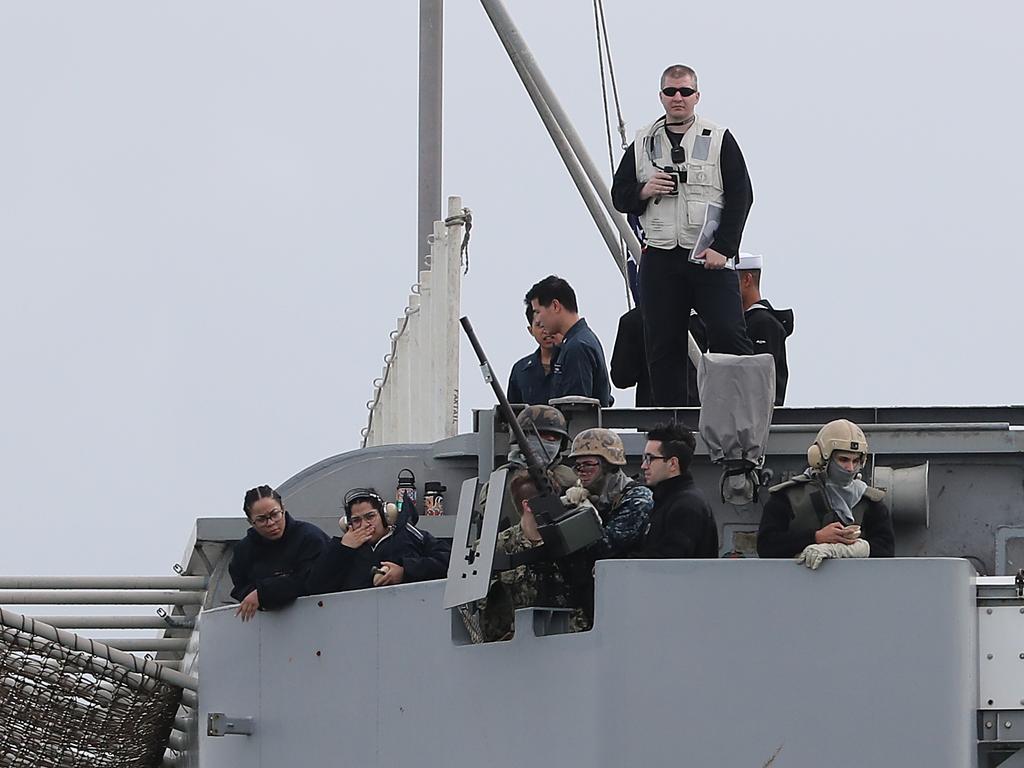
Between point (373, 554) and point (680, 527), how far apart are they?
78.0 inches

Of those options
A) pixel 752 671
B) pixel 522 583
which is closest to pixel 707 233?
pixel 522 583

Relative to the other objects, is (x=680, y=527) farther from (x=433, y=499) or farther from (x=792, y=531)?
(x=433, y=499)

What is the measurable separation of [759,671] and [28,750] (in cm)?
548

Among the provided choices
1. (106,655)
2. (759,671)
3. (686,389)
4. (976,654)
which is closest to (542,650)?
(759,671)

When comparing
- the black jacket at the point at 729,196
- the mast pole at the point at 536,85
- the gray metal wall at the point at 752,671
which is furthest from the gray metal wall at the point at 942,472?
the mast pole at the point at 536,85

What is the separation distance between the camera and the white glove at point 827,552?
796 cm

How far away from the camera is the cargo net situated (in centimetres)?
1213

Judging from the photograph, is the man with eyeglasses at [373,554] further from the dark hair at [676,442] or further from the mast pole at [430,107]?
the mast pole at [430,107]

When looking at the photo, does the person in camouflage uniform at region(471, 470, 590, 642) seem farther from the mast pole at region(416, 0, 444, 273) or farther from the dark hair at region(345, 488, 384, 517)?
the mast pole at region(416, 0, 444, 273)

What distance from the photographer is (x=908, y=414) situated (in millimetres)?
10648

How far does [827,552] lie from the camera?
8008mm

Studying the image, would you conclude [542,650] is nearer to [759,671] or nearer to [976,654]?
[759,671]

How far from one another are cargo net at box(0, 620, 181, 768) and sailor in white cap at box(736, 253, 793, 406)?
351 centimetres

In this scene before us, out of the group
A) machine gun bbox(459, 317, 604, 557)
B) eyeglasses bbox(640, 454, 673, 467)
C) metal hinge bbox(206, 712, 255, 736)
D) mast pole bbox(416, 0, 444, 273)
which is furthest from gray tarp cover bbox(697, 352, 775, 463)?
mast pole bbox(416, 0, 444, 273)
